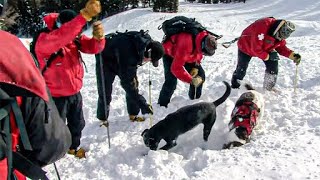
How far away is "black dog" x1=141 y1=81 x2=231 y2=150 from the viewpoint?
5.34 m

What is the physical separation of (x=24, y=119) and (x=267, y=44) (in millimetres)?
6121

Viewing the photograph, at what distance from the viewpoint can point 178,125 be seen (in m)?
5.47

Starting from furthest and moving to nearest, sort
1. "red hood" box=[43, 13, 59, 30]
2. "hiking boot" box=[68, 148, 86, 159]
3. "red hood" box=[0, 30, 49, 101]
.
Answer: "hiking boot" box=[68, 148, 86, 159] → "red hood" box=[43, 13, 59, 30] → "red hood" box=[0, 30, 49, 101]

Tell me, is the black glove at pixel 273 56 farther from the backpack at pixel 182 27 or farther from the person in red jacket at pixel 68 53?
the person in red jacket at pixel 68 53

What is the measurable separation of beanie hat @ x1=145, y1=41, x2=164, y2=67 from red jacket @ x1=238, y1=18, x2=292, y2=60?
241 centimetres

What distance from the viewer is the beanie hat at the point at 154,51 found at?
577 centimetres

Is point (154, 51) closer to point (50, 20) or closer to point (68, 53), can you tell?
point (68, 53)

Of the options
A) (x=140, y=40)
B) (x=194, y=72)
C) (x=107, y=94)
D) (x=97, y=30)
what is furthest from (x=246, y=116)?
(x=97, y=30)

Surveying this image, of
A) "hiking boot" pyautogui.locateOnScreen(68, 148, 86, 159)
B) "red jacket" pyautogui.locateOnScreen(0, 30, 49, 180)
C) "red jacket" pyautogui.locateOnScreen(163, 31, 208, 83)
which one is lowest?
"hiking boot" pyautogui.locateOnScreen(68, 148, 86, 159)

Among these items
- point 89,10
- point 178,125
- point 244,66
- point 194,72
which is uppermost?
point 89,10

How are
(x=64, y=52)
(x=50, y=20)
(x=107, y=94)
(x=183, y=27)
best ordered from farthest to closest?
(x=183, y=27)
(x=107, y=94)
(x=64, y=52)
(x=50, y=20)

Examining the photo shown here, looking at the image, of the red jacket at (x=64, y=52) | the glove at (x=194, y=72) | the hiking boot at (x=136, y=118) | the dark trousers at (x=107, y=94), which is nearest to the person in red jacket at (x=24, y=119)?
the red jacket at (x=64, y=52)

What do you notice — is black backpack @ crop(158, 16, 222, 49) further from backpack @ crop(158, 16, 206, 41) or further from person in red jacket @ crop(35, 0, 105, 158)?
person in red jacket @ crop(35, 0, 105, 158)

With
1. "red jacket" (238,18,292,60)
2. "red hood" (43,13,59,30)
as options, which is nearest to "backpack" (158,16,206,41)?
"red jacket" (238,18,292,60)
